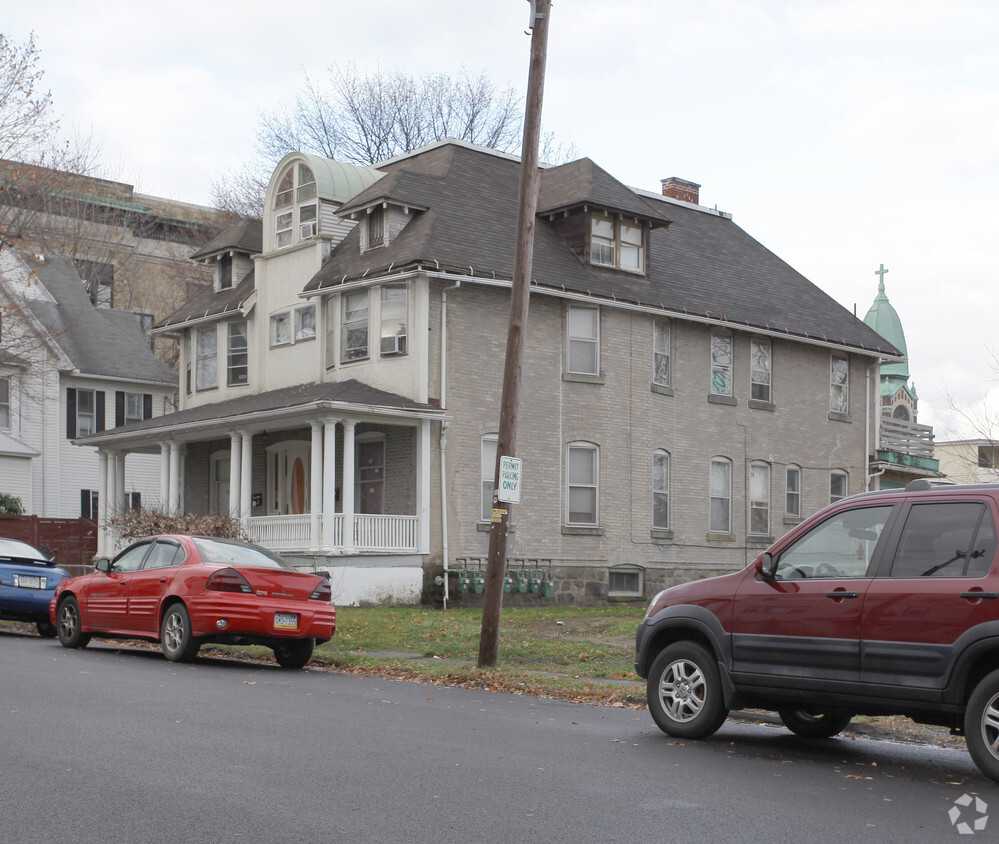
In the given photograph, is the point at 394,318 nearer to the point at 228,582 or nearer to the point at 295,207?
the point at 295,207

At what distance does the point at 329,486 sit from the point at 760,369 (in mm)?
12346

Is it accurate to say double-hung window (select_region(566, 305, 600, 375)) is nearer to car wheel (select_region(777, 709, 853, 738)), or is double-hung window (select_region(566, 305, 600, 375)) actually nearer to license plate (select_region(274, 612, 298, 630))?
license plate (select_region(274, 612, 298, 630))

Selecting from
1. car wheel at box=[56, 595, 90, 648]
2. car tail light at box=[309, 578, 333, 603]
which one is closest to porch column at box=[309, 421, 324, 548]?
car wheel at box=[56, 595, 90, 648]

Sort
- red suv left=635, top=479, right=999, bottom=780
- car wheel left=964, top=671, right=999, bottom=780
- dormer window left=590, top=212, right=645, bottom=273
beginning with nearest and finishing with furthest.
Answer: car wheel left=964, top=671, right=999, bottom=780, red suv left=635, top=479, right=999, bottom=780, dormer window left=590, top=212, right=645, bottom=273

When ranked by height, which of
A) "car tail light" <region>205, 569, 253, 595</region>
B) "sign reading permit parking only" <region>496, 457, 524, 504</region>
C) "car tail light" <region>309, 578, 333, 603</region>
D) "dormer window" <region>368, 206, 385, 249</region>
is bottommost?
"car tail light" <region>309, 578, 333, 603</region>

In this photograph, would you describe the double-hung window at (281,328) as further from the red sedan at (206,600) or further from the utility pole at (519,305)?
the utility pole at (519,305)

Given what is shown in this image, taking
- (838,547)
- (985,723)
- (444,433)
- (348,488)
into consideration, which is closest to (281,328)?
(444,433)

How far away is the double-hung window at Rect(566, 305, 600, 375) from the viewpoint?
28297 millimetres

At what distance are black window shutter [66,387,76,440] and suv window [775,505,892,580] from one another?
35442 millimetres

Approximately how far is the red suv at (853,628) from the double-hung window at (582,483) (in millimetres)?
18243

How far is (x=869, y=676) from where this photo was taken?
27.0 ft

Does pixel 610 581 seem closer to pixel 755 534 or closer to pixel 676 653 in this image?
pixel 755 534

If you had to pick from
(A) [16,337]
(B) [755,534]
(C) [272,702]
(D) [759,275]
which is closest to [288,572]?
(C) [272,702]

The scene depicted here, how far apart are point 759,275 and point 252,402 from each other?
1446cm
